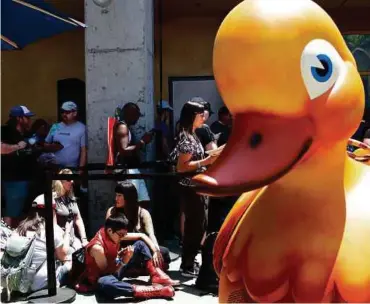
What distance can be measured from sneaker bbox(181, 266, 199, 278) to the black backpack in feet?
0.95

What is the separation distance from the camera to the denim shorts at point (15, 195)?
18.2 ft

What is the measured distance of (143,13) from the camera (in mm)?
6281

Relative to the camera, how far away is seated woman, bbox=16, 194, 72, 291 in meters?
4.34

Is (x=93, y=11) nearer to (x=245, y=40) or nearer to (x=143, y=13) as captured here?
(x=143, y=13)

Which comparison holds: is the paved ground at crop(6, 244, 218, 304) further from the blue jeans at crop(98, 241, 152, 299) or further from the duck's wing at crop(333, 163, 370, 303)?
the duck's wing at crop(333, 163, 370, 303)

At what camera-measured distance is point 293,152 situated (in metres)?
1.65

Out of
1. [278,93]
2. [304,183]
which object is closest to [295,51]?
[278,93]

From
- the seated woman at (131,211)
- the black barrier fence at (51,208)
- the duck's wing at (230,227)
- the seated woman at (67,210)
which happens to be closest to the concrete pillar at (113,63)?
the seated woman at (67,210)

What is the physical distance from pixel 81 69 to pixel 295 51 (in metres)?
8.17

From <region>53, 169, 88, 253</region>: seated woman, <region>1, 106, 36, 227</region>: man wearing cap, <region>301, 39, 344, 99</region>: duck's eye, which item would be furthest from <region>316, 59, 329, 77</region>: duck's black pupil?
<region>1, 106, 36, 227</region>: man wearing cap

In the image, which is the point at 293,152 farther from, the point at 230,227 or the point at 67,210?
the point at 67,210

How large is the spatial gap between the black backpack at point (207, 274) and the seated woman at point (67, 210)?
3.74 ft

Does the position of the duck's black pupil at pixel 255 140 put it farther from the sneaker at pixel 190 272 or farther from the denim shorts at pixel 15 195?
the denim shorts at pixel 15 195

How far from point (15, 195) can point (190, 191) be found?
203cm
